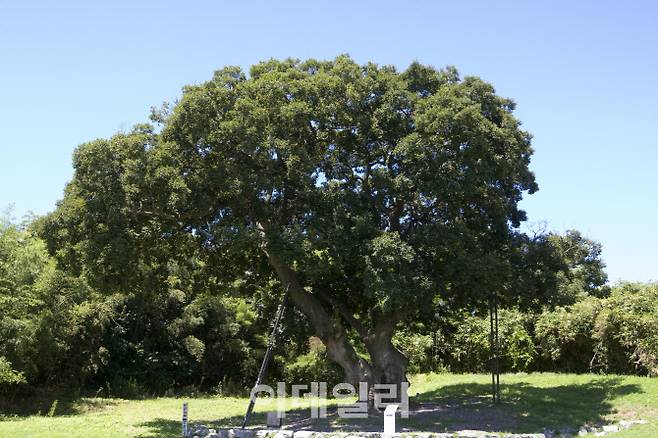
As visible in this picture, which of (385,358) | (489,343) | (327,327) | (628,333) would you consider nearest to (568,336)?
(628,333)

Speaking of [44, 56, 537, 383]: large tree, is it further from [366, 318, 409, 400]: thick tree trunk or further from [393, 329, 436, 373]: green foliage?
[393, 329, 436, 373]: green foliage

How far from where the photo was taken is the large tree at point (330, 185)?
44.9ft

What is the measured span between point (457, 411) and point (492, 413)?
956 millimetres

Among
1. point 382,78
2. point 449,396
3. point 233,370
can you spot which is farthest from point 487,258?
point 233,370

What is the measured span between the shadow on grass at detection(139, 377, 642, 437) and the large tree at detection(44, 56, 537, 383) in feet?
5.56

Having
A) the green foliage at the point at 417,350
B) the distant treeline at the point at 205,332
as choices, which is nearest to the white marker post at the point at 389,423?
the distant treeline at the point at 205,332

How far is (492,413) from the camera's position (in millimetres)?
14430

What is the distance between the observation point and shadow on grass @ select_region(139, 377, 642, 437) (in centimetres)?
1323

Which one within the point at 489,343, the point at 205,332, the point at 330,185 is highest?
the point at 330,185

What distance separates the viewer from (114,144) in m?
14.5

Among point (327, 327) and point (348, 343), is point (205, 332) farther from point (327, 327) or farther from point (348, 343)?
point (348, 343)

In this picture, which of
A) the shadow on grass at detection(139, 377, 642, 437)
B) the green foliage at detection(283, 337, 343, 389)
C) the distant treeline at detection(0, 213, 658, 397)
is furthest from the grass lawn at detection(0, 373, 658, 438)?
the green foliage at detection(283, 337, 343, 389)

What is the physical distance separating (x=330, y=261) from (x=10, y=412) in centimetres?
1343

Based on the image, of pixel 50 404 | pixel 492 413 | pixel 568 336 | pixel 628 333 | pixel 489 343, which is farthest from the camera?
pixel 489 343
